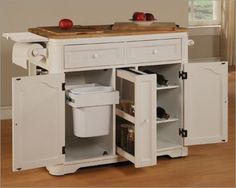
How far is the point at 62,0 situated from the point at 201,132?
1.88 meters

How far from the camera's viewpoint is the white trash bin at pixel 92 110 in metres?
3.62

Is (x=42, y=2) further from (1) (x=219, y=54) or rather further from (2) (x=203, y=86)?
(1) (x=219, y=54)

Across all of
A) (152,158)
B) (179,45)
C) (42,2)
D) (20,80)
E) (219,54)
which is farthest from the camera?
(219,54)

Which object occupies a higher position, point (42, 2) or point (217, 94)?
point (42, 2)

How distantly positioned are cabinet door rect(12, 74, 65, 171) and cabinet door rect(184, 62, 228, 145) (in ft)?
2.94

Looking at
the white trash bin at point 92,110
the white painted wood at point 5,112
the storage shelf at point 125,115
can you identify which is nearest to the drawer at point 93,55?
the white trash bin at point 92,110

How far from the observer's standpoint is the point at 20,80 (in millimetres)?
3369

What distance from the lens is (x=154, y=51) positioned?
12.5 feet

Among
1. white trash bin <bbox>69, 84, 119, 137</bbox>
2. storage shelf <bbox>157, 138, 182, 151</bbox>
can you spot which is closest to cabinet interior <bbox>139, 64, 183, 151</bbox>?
storage shelf <bbox>157, 138, 182, 151</bbox>

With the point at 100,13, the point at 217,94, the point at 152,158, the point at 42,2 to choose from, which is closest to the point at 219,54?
the point at 100,13

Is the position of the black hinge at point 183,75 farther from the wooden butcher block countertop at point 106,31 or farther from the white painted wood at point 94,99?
the white painted wood at point 94,99

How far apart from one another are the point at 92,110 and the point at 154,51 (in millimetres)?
569

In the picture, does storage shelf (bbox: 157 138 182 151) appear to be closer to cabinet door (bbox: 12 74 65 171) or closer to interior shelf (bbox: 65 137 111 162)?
interior shelf (bbox: 65 137 111 162)

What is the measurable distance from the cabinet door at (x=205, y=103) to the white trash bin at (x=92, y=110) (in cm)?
54
